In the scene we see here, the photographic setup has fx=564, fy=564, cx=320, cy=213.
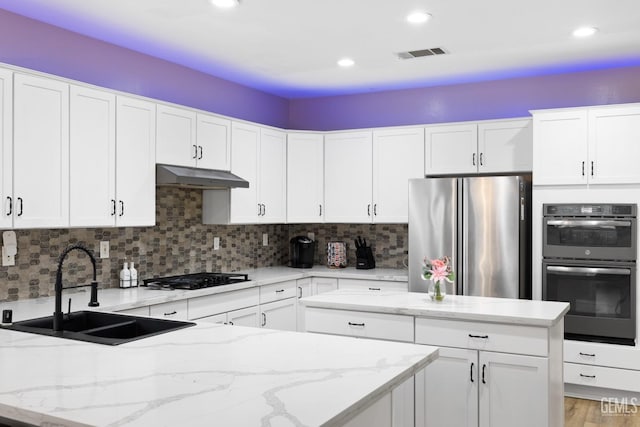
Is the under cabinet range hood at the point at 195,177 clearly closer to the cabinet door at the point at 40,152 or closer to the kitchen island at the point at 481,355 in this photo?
the cabinet door at the point at 40,152

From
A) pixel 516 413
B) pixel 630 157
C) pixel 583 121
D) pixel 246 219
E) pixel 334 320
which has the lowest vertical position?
pixel 516 413

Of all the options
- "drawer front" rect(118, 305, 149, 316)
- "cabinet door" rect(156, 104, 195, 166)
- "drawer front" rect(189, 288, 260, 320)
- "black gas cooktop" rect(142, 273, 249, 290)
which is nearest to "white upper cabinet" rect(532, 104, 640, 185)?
"drawer front" rect(189, 288, 260, 320)

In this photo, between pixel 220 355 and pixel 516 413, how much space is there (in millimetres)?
1660

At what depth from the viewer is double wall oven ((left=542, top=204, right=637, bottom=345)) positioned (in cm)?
424

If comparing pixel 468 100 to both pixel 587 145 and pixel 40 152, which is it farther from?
pixel 40 152

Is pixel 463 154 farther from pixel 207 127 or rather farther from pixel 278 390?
pixel 278 390

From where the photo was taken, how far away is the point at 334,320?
10.9 ft

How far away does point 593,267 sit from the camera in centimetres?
432

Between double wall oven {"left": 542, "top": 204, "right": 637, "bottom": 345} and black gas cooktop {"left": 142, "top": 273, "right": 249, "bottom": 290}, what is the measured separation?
2461 mm

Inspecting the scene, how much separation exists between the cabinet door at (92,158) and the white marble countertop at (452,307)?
1459mm

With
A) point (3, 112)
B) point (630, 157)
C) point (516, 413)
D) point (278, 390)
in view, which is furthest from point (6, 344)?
point (630, 157)

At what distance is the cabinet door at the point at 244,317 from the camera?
430 centimetres

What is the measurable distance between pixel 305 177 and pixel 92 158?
2347 mm

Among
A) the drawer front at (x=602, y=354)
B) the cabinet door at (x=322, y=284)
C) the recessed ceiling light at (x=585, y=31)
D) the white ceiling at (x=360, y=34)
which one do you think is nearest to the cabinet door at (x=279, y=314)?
the cabinet door at (x=322, y=284)
